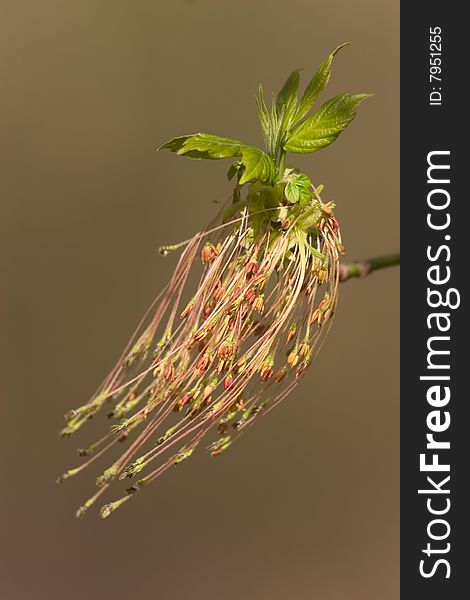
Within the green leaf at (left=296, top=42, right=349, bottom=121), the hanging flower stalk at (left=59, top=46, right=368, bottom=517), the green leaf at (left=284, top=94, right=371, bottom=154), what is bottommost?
the hanging flower stalk at (left=59, top=46, right=368, bottom=517)

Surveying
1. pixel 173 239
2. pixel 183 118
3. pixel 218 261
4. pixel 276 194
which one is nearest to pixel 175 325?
pixel 218 261

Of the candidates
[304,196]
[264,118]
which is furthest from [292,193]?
[264,118]

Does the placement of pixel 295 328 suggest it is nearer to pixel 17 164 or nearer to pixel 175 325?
pixel 175 325

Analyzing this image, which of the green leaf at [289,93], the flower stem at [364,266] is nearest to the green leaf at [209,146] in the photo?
the green leaf at [289,93]

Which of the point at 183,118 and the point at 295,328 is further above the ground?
the point at 183,118

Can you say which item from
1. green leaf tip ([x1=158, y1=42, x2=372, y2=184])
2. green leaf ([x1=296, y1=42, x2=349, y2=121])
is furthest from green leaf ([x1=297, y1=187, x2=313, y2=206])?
green leaf ([x1=296, y1=42, x2=349, y2=121])

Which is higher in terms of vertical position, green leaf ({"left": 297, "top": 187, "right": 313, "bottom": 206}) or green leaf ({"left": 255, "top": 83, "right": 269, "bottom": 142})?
green leaf ({"left": 255, "top": 83, "right": 269, "bottom": 142})

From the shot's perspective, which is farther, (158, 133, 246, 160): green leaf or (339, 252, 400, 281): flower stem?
(339, 252, 400, 281): flower stem

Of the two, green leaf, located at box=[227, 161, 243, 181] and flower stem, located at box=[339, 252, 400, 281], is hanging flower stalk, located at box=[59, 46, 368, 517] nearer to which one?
green leaf, located at box=[227, 161, 243, 181]
